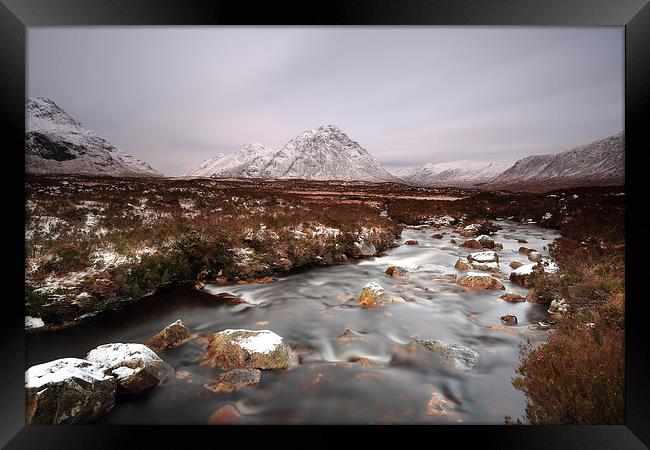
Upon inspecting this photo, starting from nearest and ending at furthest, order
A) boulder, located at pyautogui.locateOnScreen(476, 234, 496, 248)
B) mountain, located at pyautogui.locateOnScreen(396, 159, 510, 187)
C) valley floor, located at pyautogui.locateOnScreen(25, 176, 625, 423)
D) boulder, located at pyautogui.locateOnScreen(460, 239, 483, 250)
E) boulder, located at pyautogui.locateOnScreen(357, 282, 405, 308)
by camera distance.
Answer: valley floor, located at pyautogui.locateOnScreen(25, 176, 625, 423) → boulder, located at pyautogui.locateOnScreen(357, 282, 405, 308) → mountain, located at pyautogui.locateOnScreen(396, 159, 510, 187) → boulder, located at pyautogui.locateOnScreen(476, 234, 496, 248) → boulder, located at pyautogui.locateOnScreen(460, 239, 483, 250)

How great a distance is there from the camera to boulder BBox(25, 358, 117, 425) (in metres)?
3.01

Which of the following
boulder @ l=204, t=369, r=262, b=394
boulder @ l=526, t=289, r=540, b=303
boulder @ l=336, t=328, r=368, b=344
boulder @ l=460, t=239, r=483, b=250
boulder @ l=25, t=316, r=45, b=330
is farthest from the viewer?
boulder @ l=460, t=239, r=483, b=250

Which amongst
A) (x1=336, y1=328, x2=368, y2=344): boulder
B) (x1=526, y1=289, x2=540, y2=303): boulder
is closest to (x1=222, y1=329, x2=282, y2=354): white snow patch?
(x1=336, y1=328, x2=368, y2=344): boulder

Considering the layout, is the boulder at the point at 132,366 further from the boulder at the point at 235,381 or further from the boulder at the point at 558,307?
the boulder at the point at 558,307

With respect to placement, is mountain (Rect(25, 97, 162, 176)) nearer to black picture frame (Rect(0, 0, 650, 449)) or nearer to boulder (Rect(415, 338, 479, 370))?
black picture frame (Rect(0, 0, 650, 449))

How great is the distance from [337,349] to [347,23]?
15.4ft

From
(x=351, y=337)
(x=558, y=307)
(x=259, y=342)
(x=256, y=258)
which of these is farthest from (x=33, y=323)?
(x=558, y=307)

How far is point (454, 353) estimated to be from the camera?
435 centimetres

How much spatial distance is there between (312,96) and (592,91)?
5.74m

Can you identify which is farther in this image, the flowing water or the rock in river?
the rock in river

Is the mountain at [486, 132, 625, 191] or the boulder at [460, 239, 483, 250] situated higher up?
the mountain at [486, 132, 625, 191]

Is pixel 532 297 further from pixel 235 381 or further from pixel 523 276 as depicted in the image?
pixel 235 381

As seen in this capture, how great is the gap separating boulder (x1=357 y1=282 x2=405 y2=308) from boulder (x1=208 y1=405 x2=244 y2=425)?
3.30 meters

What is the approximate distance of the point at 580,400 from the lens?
2955 mm
